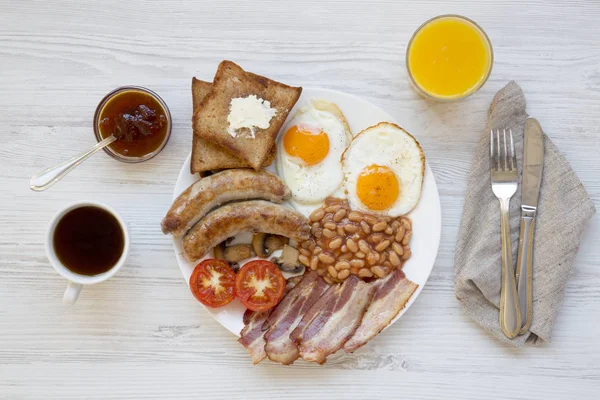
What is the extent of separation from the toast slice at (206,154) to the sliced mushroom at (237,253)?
→ 0.42m

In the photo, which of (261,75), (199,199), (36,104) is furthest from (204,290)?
(36,104)

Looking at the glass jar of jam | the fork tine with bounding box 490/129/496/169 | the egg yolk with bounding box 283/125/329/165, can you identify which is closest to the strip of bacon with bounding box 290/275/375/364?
the egg yolk with bounding box 283/125/329/165

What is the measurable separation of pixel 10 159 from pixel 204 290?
1304mm

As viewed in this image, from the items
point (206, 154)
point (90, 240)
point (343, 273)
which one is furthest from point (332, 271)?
point (90, 240)

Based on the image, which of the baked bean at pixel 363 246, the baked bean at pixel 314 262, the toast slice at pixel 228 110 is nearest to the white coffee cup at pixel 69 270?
the toast slice at pixel 228 110

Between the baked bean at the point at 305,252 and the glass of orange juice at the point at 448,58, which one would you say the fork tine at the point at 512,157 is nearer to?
the glass of orange juice at the point at 448,58

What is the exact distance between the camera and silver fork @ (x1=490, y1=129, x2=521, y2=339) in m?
3.12

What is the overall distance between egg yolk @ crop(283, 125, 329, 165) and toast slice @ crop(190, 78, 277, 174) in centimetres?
10

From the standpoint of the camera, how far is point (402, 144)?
122 inches

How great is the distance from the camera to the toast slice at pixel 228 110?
303 centimetres

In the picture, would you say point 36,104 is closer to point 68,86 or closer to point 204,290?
point 68,86

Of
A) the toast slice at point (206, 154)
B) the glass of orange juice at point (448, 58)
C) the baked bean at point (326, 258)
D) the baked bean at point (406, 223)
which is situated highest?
the glass of orange juice at point (448, 58)

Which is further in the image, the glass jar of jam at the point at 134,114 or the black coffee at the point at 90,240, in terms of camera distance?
the glass jar of jam at the point at 134,114

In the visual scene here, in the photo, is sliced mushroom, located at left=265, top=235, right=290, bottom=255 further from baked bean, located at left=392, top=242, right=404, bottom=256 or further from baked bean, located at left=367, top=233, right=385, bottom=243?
baked bean, located at left=392, top=242, right=404, bottom=256
